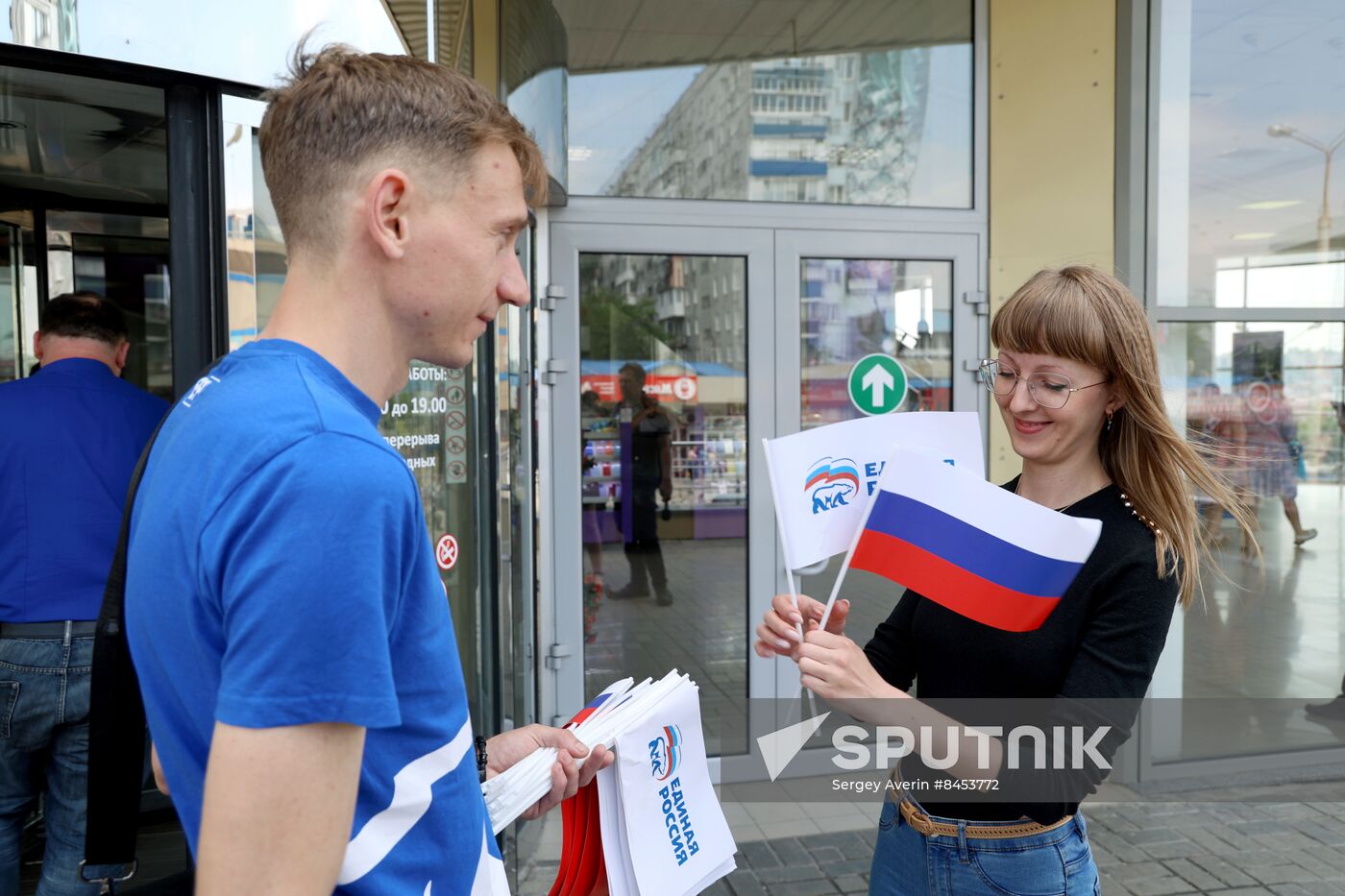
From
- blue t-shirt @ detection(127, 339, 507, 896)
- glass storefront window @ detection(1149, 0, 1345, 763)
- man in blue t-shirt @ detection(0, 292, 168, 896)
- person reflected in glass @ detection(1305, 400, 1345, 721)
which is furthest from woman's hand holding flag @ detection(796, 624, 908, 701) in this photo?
person reflected in glass @ detection(1305, 400, 1345, 721)

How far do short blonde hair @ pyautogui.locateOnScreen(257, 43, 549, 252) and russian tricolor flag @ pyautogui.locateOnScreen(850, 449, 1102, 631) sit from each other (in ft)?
2.87

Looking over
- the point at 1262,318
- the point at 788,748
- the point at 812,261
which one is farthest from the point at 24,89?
the point at 1262,318

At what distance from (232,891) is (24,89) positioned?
3.40 metres

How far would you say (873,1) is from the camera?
4781mm

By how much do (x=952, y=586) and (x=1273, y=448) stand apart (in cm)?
456

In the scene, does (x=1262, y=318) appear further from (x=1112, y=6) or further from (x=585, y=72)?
(x=585, y=72)

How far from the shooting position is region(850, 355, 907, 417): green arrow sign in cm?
493

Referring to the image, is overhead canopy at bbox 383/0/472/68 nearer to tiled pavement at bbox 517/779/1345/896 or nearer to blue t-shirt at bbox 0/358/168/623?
blue t-shirt at bbox 0/358/168/623

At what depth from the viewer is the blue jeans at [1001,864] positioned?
1.72 meters

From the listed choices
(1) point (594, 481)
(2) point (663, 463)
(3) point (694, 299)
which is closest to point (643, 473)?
(2) point (663, 463)

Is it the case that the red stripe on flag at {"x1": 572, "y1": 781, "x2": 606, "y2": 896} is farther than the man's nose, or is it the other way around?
the red stripe on flag at {"x1": 572, "y1": 781, "x2": 606, "y2": 896}

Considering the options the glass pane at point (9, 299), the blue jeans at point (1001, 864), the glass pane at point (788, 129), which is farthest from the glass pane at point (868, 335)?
the glass pane at point (9, 299)

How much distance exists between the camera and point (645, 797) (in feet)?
5.15

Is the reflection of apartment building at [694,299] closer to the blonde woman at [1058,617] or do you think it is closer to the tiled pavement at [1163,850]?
the tiled pavement at [1163,850]
